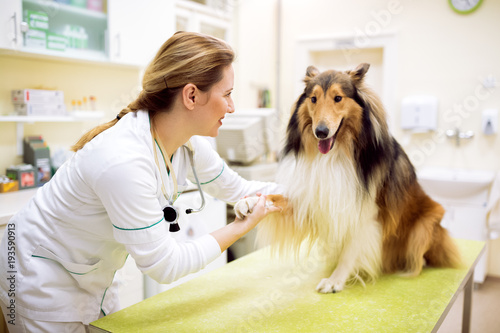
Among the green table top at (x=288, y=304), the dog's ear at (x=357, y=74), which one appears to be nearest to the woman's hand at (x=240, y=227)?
the green table top at (x=288, y=304)

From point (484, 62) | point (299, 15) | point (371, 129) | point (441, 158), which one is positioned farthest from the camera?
point (299, 15)

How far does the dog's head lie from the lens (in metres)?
1.36

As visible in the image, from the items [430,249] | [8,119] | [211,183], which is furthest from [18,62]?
[430,249]

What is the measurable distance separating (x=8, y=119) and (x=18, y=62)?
47cm

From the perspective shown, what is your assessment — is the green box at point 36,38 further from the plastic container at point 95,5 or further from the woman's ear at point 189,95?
the woman's ear at point 189,95

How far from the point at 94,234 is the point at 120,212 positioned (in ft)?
0.69

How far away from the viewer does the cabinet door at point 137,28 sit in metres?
2.82

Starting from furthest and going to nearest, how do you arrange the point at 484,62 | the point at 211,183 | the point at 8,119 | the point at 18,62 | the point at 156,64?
the point at 484,62
the point at 18,62
the point at 8,119
the point at 211,183
the point at 156,64

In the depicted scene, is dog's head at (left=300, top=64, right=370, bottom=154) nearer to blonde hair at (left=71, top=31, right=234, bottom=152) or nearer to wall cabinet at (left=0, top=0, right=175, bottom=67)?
blonde hair at (left=71, top=31, right=234, bottom=152)

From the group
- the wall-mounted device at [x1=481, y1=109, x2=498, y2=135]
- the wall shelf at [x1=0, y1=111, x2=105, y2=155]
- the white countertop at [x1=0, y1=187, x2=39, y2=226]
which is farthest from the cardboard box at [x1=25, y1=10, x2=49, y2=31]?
the wall-mounted device at [x1=481, y1=109, x2=498, y2=135]

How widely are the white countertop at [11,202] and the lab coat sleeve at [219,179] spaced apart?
93cm

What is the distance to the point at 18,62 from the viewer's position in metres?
2.65

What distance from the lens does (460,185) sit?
10.9ft

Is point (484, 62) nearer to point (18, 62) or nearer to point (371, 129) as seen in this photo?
point (371, 129)
